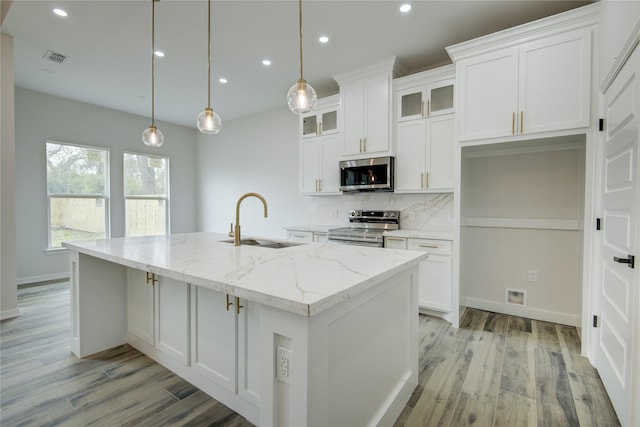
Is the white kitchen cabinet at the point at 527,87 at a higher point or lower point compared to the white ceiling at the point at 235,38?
lower

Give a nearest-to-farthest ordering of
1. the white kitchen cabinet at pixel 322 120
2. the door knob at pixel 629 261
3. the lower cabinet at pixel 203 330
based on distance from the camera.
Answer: the door knob at pixel 629 261 → the lower cabinet at pixel 203 330 → the white kitchen cabinet at pixel 322 120

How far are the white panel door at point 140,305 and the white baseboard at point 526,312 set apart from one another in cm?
319

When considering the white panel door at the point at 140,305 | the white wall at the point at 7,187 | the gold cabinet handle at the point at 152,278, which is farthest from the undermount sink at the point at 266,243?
the white wall at the point at 7,187

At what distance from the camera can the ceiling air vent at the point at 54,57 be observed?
3281 millimetres

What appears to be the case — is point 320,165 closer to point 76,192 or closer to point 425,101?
point 425,101

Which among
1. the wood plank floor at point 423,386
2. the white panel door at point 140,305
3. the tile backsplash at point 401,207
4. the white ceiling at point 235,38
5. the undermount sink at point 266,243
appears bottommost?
the wood plank floor at point 423,386

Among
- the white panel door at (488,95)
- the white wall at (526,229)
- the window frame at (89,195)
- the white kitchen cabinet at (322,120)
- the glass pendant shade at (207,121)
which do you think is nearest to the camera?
the glass pendant shade at (207,121)

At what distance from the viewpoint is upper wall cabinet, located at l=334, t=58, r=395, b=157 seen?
3436 millimetres

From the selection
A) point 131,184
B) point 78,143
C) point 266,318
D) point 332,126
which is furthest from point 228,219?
point 266,318

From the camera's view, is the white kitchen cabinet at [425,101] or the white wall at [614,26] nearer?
the white wall at [614,26]

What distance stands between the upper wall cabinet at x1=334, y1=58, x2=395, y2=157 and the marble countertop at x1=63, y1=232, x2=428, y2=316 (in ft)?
6.36

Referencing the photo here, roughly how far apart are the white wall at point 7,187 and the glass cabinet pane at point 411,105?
4133 millimetres

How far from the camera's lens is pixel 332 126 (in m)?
4.05

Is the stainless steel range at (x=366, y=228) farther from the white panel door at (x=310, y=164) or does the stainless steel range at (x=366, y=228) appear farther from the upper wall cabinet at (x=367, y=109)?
the upper wall cabinet at (x=367, y=109)
